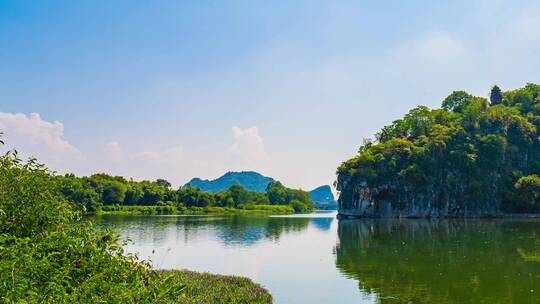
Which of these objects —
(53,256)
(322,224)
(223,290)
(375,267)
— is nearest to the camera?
(53,256)

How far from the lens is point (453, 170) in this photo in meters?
136

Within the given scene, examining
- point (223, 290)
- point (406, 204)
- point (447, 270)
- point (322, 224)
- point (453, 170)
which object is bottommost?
point (322, 224)

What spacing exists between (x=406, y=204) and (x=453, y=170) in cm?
1888

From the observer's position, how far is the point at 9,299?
232 inches

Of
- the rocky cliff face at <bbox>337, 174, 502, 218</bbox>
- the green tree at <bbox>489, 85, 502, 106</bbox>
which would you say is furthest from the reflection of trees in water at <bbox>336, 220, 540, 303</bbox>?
the green tree at <bbox>489, 85, 502, 106</bbox>

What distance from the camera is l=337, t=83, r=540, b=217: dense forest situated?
130 meters

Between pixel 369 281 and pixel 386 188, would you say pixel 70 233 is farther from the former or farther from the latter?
pixel 386 188

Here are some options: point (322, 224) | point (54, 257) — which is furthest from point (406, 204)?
point (54, 257)

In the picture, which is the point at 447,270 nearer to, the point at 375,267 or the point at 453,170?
the point at 375,267

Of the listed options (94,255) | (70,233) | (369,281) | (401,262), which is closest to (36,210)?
(70,233)

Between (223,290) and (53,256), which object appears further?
(223,290)

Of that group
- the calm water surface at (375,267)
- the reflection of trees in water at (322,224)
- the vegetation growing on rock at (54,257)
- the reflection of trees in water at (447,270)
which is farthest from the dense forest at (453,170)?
the vegetation growing on rock at (54,257)

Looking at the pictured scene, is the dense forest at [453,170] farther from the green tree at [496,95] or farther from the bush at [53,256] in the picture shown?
the bush at [53,256]

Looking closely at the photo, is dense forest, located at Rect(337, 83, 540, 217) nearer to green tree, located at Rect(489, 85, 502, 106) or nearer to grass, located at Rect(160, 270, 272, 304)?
green tree, located at Rect(489, 85, 502, 106)
